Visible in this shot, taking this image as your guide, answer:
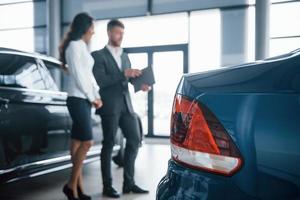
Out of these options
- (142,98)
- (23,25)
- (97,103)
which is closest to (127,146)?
(97,103)

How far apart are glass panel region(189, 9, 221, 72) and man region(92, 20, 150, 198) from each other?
3.56 meters

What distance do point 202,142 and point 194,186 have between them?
0.10 metres

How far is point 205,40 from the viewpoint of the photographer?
589 centimetres

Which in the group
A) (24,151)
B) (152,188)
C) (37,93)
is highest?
(37,93)

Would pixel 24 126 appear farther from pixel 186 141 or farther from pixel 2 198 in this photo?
pixel 186 141

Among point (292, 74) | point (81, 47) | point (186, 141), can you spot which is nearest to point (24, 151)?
point (81, 47)

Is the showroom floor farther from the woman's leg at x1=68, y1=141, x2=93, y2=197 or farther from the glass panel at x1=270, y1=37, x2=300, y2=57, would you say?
the glass panel at x1=270, y1=37, x2=300, y2=57

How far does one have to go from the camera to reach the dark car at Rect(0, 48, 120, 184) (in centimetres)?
198

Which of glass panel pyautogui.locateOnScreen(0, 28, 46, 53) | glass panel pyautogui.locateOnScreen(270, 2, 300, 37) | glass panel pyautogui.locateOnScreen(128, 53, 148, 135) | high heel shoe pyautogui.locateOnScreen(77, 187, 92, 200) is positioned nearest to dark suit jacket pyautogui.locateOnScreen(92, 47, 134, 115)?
high heel shoe pyautogui.locateOnScreen(77, 187, 92, 200)

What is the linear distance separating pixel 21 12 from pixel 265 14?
16.5ft

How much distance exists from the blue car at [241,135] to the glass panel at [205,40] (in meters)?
5.00

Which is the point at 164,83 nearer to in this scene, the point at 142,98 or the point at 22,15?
the point at 142,98

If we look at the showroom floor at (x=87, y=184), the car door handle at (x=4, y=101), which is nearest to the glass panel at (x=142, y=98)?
the showroom floor at (x=87, y=184)

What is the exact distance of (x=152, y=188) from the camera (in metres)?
2.54
